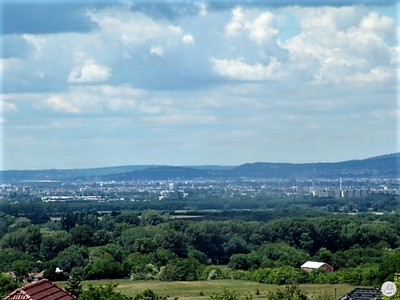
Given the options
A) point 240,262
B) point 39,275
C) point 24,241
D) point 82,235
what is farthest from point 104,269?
point 82,235

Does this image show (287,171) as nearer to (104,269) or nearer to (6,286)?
(104,269)

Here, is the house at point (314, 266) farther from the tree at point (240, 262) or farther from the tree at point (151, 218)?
the tree at point (151, 218)

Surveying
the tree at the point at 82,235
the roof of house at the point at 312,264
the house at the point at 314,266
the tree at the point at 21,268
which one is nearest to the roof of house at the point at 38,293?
the tree at the point at 21,268

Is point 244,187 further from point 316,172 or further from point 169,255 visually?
point 169,255

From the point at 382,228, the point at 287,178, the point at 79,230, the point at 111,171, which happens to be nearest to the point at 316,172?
the point at 287,178

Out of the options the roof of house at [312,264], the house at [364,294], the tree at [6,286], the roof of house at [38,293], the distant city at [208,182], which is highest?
the distant city at [208,182]

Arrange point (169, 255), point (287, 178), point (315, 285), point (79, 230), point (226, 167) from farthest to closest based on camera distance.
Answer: point (287, 178) < point (226, 167) < point (79, 230) < point (169, 255) < point (315, 285)
